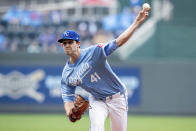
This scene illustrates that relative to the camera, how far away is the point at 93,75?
664cm

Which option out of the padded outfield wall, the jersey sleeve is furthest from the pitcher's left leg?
the padded outfield wall

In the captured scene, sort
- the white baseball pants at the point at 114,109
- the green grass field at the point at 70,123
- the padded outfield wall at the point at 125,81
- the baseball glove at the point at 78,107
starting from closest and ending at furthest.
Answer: the white baseball pants at the point at 114,109, the baseball glove at the point at 78,107, the green grass field at the point at 70,123, the padded outfield wall at the point at 125,81

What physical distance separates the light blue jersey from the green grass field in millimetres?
4702

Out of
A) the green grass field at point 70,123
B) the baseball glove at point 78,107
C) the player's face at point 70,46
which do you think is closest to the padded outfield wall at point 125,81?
the green grass field at point 70,123

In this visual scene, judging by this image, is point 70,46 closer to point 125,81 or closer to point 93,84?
point 93,84

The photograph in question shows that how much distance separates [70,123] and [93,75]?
21.5 ft

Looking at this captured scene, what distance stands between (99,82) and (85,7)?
14.1 metres

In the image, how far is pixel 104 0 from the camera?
2002 centimetres

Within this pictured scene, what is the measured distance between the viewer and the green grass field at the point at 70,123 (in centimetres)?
1155

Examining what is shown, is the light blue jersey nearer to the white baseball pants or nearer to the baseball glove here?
the white baseball pants

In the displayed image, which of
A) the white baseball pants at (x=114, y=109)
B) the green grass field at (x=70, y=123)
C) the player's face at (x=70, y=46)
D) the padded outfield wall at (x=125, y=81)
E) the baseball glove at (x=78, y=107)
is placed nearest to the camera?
the player's face at (x=70, y=46)

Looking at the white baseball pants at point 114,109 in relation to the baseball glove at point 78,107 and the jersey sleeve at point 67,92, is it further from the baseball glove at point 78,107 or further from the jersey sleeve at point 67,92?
the jersey sleeve at point 67,92

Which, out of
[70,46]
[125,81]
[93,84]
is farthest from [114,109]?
[125,81]

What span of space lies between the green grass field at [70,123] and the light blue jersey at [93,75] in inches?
185
